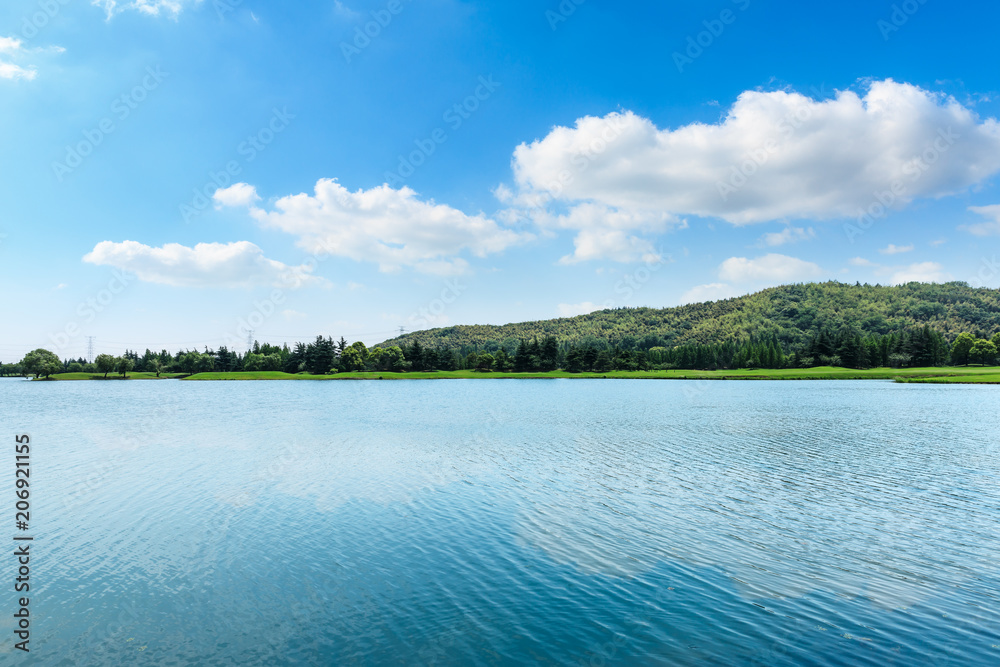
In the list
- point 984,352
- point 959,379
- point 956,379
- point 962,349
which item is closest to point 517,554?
point 959,379

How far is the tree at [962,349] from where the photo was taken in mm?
174837

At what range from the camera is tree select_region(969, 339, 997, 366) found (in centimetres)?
16762

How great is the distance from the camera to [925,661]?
36.1 ft

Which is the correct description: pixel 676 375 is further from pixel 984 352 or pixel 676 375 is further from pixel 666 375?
pixel 984 352

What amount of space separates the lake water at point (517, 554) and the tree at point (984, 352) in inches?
6920

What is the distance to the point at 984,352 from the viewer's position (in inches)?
6639

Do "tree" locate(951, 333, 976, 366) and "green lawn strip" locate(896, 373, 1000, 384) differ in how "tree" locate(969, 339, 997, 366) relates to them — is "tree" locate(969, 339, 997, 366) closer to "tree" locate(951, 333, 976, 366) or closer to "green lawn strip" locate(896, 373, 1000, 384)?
"tree" locate(951, 333, 976, 366)

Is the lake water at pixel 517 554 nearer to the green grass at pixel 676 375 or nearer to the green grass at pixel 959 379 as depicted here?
the green grass at pixel 959 379

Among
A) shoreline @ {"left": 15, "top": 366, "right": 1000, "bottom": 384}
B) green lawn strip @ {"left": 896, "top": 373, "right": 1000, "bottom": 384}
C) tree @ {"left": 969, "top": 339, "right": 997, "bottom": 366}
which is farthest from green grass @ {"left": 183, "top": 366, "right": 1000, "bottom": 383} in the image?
green lawn strip @ {"left": 896, "top": 373, "right": 1000, "bottom": 384}

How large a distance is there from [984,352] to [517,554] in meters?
217

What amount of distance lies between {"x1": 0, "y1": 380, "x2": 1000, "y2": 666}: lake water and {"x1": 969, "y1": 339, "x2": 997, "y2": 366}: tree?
6920 inches

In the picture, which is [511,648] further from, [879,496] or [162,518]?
[879,496]

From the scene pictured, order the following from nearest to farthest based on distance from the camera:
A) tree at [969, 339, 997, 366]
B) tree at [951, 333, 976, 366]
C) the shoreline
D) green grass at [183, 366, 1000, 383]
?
1. the shoreline
2. green grass at [183, 366, 1000, 383]
3. tree at [969, 339, 997, 366]
4. tree at [951, 333, 976, 366]

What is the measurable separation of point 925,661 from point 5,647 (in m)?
20.1
